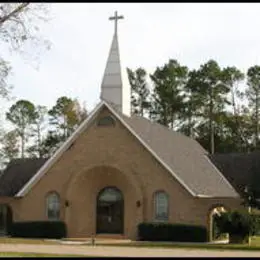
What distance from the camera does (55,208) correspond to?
39125 millimetres

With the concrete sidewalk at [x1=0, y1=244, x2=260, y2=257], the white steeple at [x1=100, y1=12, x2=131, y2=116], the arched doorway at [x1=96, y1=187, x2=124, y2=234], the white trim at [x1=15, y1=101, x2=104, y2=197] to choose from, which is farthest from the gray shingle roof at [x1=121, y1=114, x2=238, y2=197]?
the concrete sidewalk at [x1=0, y1=244, x2=260, y2=257]

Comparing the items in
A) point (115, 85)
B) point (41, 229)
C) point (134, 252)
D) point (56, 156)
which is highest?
point (115, 85)

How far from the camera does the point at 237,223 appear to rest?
108ft

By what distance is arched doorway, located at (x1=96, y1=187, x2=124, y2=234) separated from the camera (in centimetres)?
3872

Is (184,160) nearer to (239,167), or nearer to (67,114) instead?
(239,167)

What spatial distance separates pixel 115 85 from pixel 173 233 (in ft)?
34.4

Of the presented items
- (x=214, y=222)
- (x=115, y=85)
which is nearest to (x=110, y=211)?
(x=214, y=222)

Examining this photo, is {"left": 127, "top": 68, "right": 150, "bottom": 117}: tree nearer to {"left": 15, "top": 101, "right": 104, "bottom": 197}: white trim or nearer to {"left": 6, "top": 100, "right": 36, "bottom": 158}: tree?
{"left": 6, "top": 100, "right": 36, "bottom": 158}: tree

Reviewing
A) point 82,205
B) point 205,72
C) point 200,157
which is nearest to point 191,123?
point 205,72

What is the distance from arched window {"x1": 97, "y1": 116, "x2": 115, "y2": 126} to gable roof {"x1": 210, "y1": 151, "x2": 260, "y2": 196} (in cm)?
915

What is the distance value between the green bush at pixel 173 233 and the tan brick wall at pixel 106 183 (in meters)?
0.69

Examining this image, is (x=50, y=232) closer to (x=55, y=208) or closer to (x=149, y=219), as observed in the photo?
(x=55, y=208)

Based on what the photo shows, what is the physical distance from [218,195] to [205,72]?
42.2 meters

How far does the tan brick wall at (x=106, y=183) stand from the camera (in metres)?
36.6
